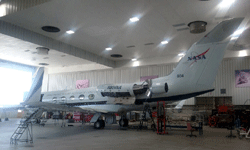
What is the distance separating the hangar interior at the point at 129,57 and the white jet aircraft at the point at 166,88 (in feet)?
0.38

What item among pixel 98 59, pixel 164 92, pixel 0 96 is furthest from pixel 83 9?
pixel 0 96

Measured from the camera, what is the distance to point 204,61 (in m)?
11.4

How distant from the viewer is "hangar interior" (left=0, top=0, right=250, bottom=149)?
10.9m

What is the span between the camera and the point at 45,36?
58.2 ft

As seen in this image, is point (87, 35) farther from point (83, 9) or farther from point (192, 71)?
point (192, 71)

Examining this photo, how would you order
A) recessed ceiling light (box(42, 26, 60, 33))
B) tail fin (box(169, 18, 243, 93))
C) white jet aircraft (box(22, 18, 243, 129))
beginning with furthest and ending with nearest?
recessed ceiling light (box(42, 26, 60, 33)) < tail fin (box(169, 18, 243, 93)) < white jet aircraft (box(22, 18, 243, 129))

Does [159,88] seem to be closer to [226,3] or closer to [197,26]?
[197,26]

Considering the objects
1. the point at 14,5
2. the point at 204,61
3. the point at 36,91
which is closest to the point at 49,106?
the point at 36,91

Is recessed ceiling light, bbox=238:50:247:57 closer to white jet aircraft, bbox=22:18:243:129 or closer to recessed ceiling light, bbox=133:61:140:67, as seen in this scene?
recessed ceiling light, bbox=133:61:140:67

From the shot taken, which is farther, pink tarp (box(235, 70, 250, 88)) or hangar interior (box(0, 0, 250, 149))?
pink tarp (box(235, 70, 250, 88))

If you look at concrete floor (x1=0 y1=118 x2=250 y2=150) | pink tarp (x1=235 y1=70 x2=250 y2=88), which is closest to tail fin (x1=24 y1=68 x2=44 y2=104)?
concrete floor (x1=0 y1=118 x2=250 y2=150)

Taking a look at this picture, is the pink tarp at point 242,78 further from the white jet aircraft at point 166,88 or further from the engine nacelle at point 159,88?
the engine nacelle at point 159,88

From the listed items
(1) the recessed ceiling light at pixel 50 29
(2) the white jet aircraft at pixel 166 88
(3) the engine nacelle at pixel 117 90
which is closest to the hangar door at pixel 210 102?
(2) the white jet aircraft at pixel 166 88

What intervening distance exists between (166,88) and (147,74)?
12.8 m
